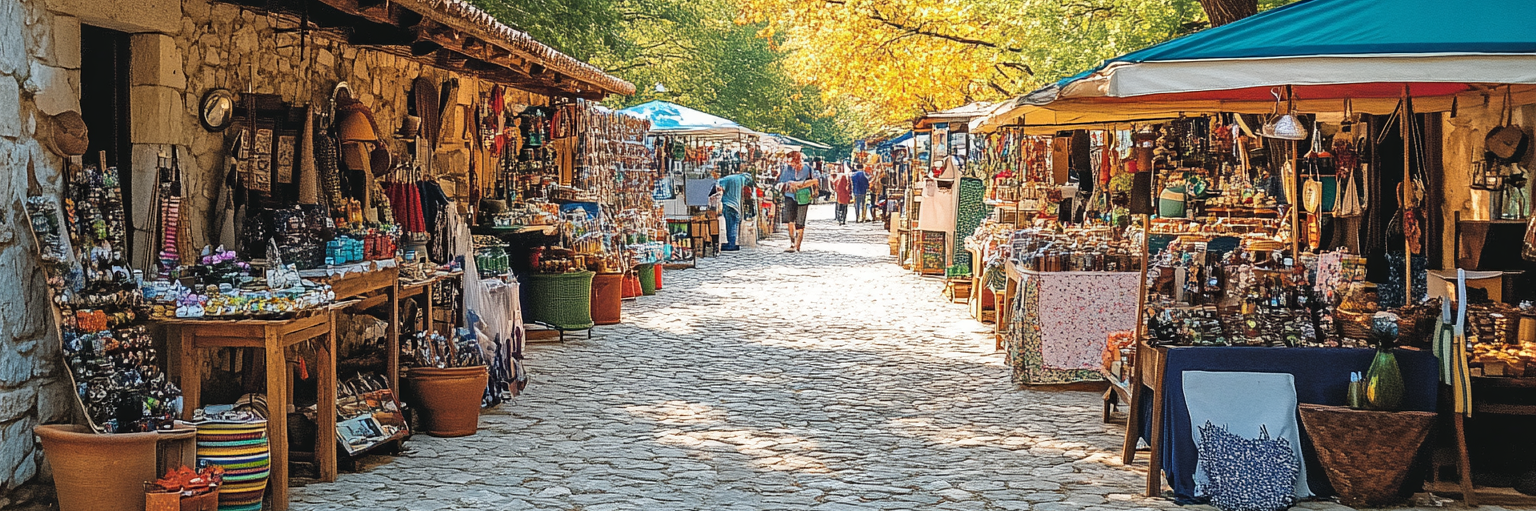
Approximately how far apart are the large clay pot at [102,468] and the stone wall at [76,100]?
0.35m

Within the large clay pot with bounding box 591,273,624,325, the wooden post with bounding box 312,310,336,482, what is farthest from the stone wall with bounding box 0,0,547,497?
the large clay pot with bounding box 591,273,624,325

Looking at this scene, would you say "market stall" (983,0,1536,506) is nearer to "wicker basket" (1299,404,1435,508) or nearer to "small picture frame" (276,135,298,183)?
"wicker basket" (1299,404,1435,508)

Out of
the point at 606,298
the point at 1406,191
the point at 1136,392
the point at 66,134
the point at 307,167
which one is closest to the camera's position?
the point at 66,134

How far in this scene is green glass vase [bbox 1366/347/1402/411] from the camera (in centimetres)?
601

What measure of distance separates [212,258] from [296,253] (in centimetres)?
88

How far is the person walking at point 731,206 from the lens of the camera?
2380cm

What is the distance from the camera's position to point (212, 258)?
6039 millimetres

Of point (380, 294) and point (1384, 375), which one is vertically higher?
point (380, 294)

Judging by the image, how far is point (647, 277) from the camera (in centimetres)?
1647

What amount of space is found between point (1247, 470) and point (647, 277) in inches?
434

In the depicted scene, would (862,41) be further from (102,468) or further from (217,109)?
(102,468)

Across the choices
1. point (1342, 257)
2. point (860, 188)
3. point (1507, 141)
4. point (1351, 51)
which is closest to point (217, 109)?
point (1351, 51)

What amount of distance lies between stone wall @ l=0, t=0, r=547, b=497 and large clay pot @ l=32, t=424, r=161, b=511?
0.35 m

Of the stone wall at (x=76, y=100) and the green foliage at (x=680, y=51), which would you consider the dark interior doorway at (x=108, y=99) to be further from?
the green foliage at (x=680, y=51)
